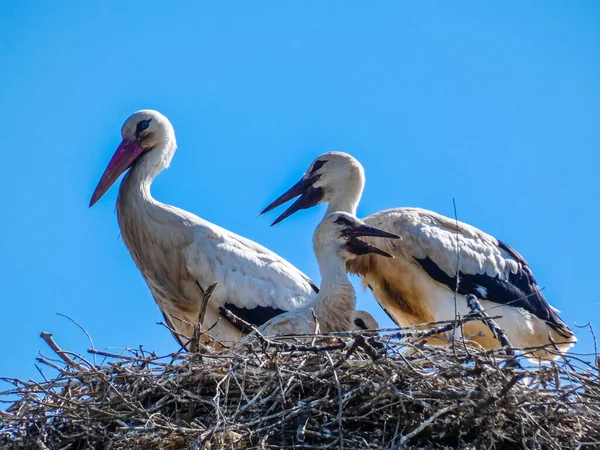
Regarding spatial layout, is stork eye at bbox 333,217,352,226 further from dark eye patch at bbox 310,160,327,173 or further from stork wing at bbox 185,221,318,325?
dark eye patch at bbox 310,160,327,173

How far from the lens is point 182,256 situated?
678cm

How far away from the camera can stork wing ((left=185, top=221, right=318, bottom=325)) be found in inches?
258

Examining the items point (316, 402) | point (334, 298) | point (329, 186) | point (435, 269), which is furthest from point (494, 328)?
point (329, 186)

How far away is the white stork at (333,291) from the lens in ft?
18.1

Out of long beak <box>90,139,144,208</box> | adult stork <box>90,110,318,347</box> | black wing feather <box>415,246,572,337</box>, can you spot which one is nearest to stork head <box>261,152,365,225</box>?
adult stork <box>90,110,318,347</box>

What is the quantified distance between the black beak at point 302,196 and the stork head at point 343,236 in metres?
1.04

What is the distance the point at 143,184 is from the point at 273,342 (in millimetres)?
3019

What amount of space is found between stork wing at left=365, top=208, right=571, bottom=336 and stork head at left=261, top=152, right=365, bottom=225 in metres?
0.23

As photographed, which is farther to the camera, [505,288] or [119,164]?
[119,164]

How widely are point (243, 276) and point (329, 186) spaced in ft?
3.21

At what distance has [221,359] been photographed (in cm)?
443

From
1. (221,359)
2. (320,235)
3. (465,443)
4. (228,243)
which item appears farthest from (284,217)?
(465,443)

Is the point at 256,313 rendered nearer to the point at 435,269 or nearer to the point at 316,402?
the point at 435,269

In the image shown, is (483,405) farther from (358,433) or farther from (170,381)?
(170,381)
